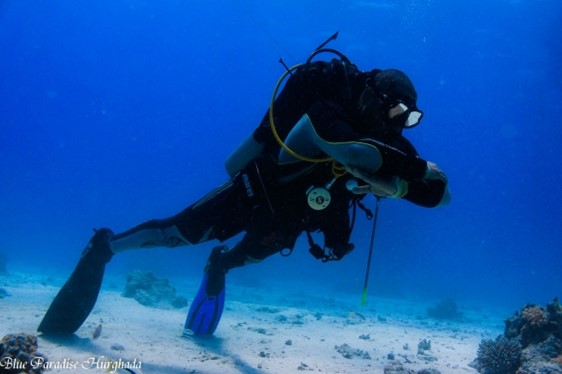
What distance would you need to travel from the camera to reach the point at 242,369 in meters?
4.32

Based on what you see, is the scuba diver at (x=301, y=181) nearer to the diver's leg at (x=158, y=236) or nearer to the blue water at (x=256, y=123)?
the diver's leg at (x=158, y=236)

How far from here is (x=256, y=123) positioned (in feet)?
364

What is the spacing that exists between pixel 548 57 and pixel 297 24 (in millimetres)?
27086

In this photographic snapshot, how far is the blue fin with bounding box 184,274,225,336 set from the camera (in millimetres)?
5645

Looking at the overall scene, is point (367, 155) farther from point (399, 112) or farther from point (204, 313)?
point (204, 313)

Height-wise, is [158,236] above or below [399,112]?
below

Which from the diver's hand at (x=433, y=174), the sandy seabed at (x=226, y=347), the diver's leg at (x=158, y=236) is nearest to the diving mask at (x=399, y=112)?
the diver's hand at (x=433, y=174)

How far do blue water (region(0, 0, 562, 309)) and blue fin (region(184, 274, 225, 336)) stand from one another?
18.5 m

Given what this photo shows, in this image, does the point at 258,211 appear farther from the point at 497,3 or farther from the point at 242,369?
the point at 497,3

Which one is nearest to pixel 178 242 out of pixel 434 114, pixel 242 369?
pixel 242 369

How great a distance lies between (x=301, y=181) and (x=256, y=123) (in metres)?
109

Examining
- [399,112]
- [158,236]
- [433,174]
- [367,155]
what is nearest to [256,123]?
[158,236]

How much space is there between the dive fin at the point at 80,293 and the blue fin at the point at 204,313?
144cm

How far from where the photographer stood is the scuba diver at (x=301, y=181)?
2955mm
